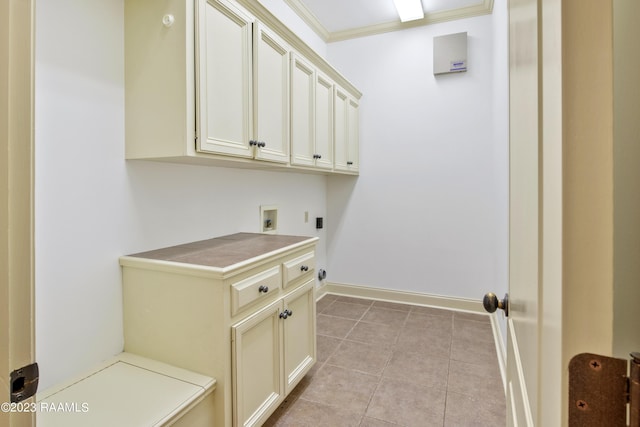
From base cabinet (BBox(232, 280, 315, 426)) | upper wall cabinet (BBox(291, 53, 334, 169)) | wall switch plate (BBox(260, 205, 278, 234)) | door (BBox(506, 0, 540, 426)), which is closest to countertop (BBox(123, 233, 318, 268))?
base cabinet (BBox(232, 280, 315, 426))

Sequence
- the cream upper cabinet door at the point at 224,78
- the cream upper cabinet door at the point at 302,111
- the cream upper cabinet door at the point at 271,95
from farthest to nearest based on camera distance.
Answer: the cream upper cabinet door at the point at 302,111
the cream upper cabinet door at the point at 271,95
the cream upper cabinet door at the point at 224,78

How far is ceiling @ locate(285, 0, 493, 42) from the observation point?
2.95 meters

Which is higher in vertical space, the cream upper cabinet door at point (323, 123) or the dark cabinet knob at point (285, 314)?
the cream upper cabinet door at point (323, 123)

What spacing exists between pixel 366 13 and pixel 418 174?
163 cm

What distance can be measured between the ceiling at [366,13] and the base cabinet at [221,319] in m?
2.48

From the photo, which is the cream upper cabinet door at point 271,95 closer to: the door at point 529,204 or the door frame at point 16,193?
the door frame at point 16,193

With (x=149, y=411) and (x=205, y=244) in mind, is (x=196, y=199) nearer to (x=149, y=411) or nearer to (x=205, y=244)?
(x=205, y=244)

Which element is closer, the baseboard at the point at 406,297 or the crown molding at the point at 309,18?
the crown molding at the point at 309,18

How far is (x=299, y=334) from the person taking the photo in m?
1.88

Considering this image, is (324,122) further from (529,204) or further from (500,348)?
(529,204)

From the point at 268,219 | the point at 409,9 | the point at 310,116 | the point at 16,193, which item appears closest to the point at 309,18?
the point at 409,9

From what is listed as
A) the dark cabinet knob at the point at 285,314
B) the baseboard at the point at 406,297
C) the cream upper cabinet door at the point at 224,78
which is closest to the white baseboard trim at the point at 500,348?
the baseboard at the point at 406,297

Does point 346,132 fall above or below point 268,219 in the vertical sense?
above

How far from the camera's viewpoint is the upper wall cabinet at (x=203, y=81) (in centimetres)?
138
